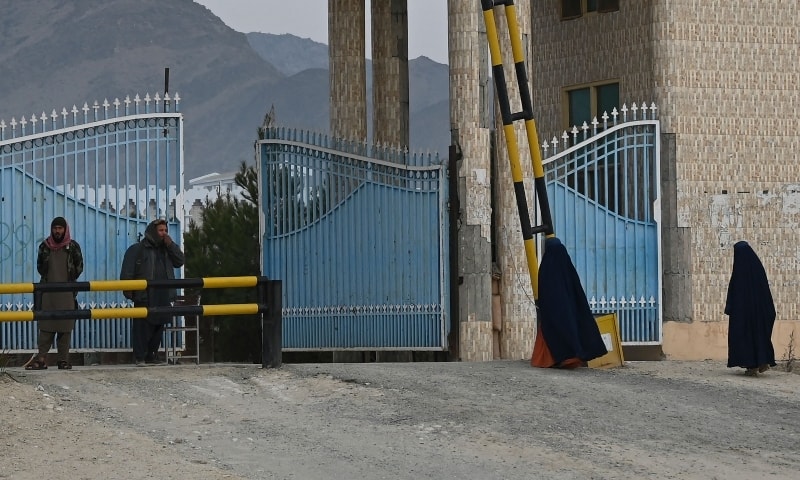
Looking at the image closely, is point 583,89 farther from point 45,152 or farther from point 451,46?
point 45,152

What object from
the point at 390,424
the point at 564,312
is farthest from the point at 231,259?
the point at 390,424

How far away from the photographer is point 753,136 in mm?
17250

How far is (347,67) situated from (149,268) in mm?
5694

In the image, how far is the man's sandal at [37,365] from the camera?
1398 centimetres

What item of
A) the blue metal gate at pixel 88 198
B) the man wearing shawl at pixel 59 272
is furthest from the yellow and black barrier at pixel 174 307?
the blue metal gate at pixel 88 198

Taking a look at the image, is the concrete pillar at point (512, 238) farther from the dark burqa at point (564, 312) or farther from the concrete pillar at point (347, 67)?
the concrete pillar at point (347, 67)

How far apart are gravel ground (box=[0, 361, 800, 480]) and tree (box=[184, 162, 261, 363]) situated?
928 cm

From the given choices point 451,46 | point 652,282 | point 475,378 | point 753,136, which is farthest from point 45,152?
point 753,136

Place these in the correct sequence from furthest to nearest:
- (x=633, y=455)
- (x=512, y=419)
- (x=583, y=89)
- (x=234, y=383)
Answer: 1. (x=583, y=89)
2. (x=234, y=383)
3. (x=512, y=419)
4. (x=633, y=455)

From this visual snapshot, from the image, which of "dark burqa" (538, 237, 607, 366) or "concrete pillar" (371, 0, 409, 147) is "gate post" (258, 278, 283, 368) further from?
"concrete pillar" (371, 0, 409, 147)

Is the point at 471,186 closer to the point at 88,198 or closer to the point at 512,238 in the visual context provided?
the point at 512,238

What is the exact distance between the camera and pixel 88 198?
15.5m

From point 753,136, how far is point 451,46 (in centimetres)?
380

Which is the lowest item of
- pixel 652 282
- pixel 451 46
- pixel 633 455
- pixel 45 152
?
pixel 633 455
